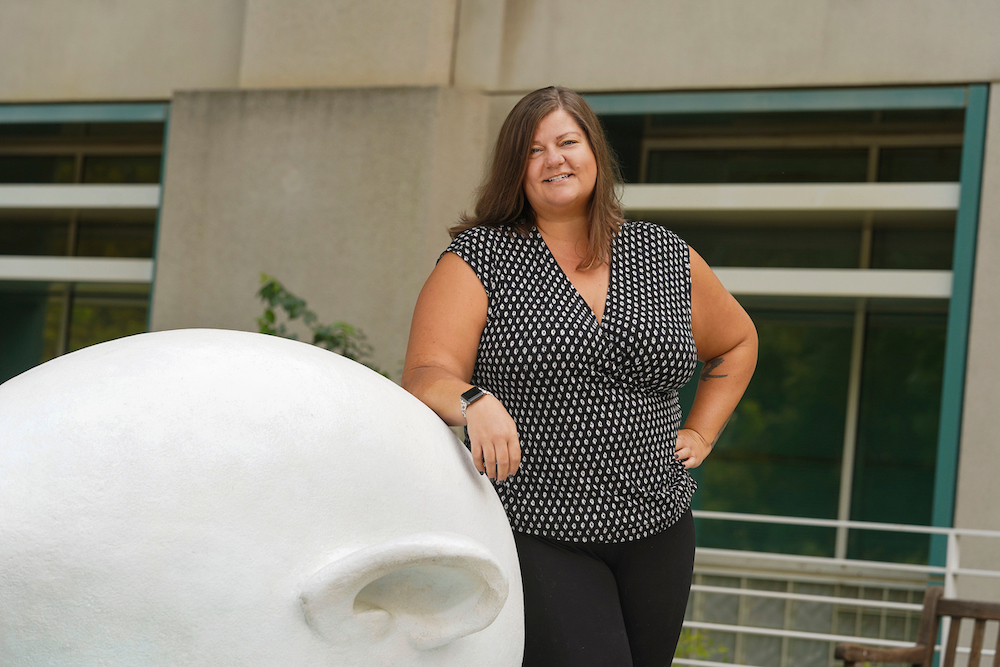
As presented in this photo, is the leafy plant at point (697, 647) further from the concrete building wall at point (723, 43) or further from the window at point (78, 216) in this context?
the window at point (78, 216)

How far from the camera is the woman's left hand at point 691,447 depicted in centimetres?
205

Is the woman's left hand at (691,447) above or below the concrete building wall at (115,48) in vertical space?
below

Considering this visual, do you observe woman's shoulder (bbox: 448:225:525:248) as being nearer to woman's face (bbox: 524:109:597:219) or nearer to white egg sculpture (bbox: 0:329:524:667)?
woman's face (bbox: 524:109:597:219)

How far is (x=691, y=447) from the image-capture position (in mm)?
2086

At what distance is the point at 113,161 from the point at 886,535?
5.91 meters

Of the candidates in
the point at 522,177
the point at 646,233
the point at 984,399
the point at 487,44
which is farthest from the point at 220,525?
the point at 487,44

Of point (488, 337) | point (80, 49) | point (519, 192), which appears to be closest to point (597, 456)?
point (488, 337)

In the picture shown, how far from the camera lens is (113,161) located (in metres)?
7.84

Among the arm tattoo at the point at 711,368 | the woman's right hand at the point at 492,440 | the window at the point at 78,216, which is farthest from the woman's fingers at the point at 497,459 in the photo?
the window at the point at 78,216

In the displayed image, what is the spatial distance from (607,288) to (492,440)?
0.52m

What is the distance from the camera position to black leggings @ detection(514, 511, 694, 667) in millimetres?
1746

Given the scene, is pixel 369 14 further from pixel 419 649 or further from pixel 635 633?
pixel 419 649

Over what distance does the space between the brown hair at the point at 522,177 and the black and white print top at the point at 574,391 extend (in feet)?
0.28

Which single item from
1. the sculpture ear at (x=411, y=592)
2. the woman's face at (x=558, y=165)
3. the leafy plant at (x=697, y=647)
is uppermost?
the woman's face at (x=558, y=165)
